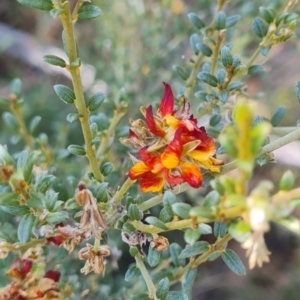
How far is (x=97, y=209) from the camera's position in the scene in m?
0.70

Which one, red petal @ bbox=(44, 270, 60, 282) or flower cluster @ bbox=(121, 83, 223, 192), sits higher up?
flower cluster @ bbox=(121, 83, 223, 192)

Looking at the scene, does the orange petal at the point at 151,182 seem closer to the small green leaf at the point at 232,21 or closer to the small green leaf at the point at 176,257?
the small green leaf at the point at 176,257

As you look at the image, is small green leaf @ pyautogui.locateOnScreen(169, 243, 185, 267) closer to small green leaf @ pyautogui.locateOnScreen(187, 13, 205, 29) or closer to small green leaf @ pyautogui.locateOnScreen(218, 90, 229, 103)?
small green leaf @ pyautogui.locateOnScreen(218, 90, 229, 103)

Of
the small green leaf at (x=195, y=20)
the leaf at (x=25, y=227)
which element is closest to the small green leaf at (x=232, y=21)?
the small green leaf at (x=195, y=20)

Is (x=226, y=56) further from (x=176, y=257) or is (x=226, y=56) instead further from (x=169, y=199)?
(x=176, y=257)

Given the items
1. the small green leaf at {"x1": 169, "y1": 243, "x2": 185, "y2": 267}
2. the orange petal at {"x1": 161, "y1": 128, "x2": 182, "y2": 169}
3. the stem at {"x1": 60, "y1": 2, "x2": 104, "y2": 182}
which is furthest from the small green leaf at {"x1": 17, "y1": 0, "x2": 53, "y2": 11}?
the small green leaf at {"x1": 169, "y1": 243, "x2": 185, "y2": 267}

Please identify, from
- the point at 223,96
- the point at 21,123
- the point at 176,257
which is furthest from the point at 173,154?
the point at 21,123

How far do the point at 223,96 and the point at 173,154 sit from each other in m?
0.23

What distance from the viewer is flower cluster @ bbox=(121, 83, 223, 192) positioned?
2.27ft

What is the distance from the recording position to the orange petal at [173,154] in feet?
2.25

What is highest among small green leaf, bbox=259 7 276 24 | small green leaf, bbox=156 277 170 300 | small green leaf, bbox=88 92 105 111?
small green leaf, bbox=259 7 276 24

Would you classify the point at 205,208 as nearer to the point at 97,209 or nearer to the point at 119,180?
the point at 97,209

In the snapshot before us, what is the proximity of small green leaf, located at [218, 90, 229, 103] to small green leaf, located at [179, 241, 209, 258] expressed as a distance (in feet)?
0.80

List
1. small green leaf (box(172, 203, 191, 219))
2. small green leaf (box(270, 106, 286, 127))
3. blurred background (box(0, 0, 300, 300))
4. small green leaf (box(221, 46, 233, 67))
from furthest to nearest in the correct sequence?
blurred background (box(0, 0, 300, 300)) < small green leaf (box(270, 106, 286, 127)) < small green leaf (box(221, 46, 233, 67)) < small green leaf (box(172, 203, 191, 219))
